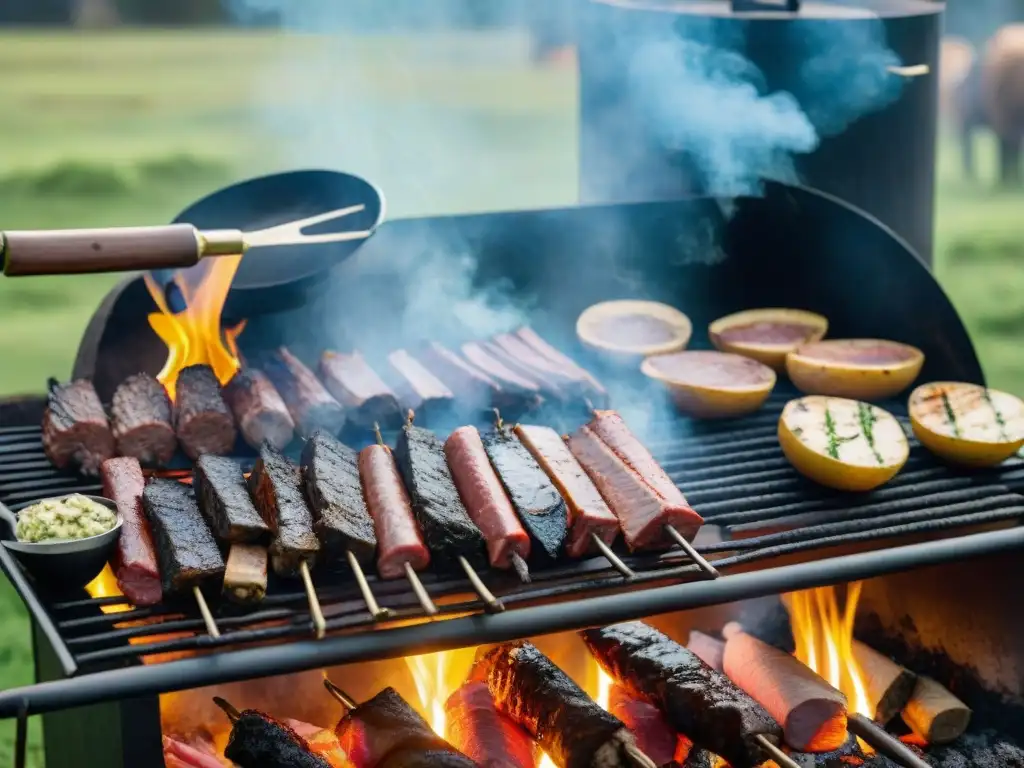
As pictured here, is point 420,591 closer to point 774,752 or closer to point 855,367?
point 774,752

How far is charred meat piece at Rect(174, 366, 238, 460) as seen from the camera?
3.60 meters

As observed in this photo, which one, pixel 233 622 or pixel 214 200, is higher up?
pixel 214 200

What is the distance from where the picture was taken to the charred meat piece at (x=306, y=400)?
147 inches

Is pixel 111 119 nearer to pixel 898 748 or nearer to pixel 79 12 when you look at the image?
pixel 79 12

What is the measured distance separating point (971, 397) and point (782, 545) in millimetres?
1216

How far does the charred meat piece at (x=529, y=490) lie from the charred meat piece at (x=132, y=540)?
96 cm

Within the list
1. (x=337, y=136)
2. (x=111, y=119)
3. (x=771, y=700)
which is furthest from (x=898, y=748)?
(x=337, y=136)

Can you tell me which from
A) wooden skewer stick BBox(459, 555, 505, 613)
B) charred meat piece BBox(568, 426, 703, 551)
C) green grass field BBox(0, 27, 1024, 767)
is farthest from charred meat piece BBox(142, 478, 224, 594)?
green grass field BBox(0, 27, 1024, 767)

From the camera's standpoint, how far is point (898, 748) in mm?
3020

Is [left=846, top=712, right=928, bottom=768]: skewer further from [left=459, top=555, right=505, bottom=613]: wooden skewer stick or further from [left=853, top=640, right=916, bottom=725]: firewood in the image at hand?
[left=459, top=555, right=505, bottom=613]: wooden skewer stick

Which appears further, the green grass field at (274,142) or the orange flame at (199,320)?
the green grass field at (274,142)

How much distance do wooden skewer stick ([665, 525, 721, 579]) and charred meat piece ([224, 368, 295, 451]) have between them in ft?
4.25

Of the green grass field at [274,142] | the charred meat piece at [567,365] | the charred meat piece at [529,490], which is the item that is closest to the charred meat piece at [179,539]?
the charred meat piece at [529,490]

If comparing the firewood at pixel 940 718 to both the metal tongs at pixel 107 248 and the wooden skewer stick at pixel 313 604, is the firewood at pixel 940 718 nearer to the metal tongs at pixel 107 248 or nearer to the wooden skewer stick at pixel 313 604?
the wooden skewer stick at pixel 313 604
